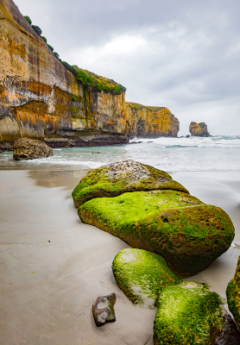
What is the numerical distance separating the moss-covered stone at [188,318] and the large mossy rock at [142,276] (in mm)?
103

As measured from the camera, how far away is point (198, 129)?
89.9 meters

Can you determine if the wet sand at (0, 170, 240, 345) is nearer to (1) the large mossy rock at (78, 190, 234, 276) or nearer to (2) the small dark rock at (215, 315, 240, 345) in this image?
(1) the large mossy rock at (78, 190, 234, 276)

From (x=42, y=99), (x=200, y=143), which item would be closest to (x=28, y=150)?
(x=42, y=99)

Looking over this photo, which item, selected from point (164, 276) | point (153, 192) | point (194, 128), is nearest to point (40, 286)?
point (164, 276)

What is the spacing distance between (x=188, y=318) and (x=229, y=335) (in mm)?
230

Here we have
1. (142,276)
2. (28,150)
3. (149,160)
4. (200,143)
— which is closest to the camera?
(142,276)

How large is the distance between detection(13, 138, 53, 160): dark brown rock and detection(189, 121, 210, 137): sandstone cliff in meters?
90.4

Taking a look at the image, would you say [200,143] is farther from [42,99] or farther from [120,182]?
[120,182]

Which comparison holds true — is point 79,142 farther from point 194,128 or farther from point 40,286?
point 194,128

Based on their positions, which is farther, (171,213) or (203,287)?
(171,213)

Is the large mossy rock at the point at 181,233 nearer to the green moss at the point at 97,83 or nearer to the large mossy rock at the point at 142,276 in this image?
the large mossy rock at the point at 142,276

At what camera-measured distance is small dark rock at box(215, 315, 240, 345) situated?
107cm

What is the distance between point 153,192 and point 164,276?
5.46 feet

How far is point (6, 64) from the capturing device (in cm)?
1688
